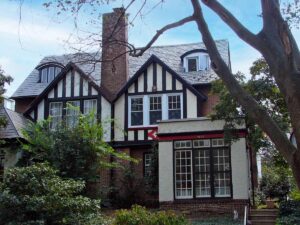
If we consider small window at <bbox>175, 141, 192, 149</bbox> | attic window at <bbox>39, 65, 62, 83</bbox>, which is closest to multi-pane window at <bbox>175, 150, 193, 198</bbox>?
small window at <bbox>175, 141, 192, 149</bbox>

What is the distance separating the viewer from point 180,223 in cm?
1474

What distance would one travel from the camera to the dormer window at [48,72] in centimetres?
3100

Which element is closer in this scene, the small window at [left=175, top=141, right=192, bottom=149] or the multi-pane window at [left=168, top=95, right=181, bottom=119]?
the small window at [left=175, top=141, right=192, bottom=149]

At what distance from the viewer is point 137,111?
2700cm

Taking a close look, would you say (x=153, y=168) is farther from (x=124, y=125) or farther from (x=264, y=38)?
(x=264, y=38)

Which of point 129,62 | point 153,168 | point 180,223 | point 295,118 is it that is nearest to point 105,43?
point 295,118

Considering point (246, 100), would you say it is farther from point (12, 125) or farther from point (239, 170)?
point (12, 125)

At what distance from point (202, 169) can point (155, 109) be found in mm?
6360

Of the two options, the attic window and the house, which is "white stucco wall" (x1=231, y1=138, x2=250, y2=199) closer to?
the house

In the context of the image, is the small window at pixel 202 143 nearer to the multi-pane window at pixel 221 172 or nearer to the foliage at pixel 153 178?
the multi-pane window at pixel 221 172

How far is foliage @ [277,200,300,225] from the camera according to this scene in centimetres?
1789

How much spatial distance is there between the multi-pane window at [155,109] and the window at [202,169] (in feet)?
16.1

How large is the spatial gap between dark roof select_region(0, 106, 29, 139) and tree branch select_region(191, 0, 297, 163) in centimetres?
1724

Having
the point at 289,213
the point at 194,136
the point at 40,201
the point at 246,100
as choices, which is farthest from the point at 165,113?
the point at 246,100
